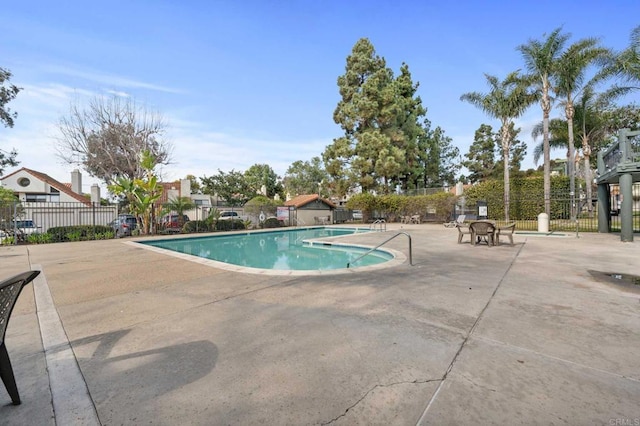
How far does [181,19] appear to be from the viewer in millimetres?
9852

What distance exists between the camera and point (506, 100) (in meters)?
20.4

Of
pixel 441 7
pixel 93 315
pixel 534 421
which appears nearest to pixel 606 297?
pixel 534 421

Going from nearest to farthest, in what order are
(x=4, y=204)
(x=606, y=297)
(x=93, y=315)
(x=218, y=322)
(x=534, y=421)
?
1. (x=534, y=421)
2. (x=218, y=322)
3. (x=93, y=315)
4. (x=606, y=297)
5. (x=4, y=204)

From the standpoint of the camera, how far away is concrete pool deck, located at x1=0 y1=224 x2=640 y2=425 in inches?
71.3

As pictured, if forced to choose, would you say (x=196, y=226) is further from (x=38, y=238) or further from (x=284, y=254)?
(x=284, y=254)

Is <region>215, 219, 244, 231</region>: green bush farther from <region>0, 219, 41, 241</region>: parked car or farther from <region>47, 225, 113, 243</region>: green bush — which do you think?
<region>0, 219, 41, 241</region>: parked car

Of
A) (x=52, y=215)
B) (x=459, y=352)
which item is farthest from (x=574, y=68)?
(x=52, y=215)

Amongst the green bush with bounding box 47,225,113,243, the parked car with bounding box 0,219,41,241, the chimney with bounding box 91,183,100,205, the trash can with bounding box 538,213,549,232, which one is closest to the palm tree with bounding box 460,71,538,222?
the trash can with bounding box 538,213,549,232

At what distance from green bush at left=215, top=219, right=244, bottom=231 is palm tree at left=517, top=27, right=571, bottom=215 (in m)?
20.3

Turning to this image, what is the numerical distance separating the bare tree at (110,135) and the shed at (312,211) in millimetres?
12516

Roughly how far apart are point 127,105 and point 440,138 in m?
38.4

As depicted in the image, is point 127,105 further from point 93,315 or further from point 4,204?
Answer: point 93,315

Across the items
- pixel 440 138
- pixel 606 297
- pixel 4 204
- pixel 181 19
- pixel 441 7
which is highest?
pixel 440 138

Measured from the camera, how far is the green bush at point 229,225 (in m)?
19.8
